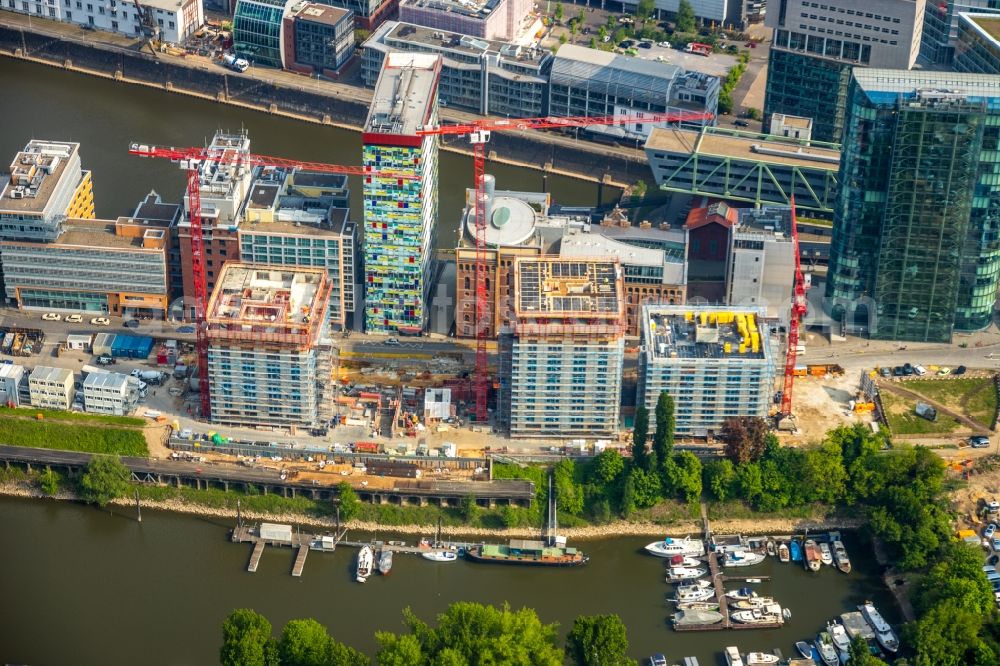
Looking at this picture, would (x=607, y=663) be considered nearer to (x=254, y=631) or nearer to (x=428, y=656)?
(x=428, y=656)

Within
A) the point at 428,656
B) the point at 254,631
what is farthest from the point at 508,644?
the point at 254,631

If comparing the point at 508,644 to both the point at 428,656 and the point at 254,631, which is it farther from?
the point at 254,631

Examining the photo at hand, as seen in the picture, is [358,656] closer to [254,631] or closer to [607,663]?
[254,631]

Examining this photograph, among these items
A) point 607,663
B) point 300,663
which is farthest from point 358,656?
point 607,663

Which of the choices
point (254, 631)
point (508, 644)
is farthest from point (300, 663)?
point (508, 644)

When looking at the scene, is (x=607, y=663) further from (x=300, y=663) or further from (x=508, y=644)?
(x=300, y=663)
